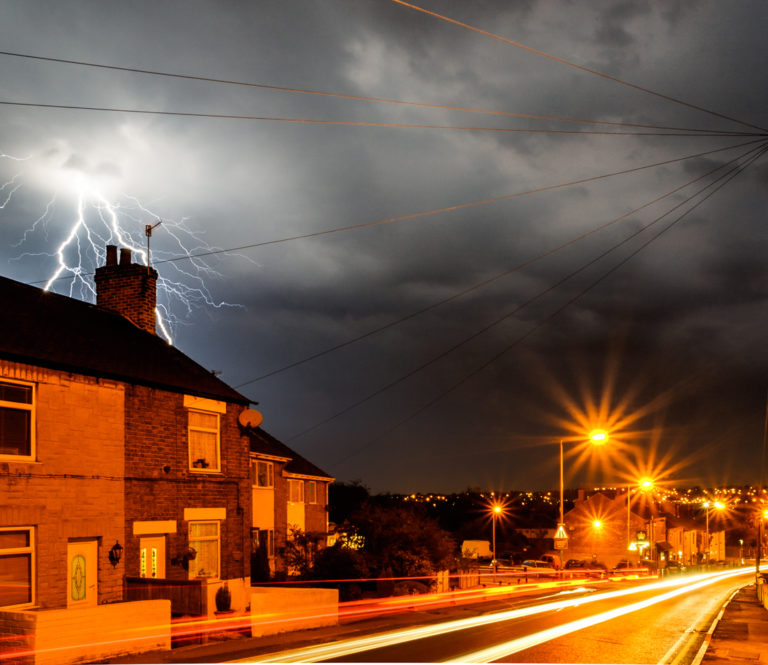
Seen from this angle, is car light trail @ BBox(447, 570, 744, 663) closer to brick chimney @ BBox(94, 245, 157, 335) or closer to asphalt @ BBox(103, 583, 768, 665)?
asphalt @ BBox(103, 583, 768, 665)

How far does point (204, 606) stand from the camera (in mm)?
18594

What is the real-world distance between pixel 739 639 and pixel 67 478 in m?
16.1

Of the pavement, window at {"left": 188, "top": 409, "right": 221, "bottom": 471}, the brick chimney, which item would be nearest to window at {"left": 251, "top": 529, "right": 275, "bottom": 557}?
window at {"left": 188, "top": 409, "right": 221, "bottom": 471}

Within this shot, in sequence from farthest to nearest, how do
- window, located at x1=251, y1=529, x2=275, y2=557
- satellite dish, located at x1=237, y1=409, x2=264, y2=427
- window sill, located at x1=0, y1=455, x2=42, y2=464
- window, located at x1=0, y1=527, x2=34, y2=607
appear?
window, located at x1=251, y1=529, x2=275, y2=557
satellite dish, located at x1=237, y1=409, x2=264, y2=427
window sill, located at x1=0, y1=455, x2=42, y2=464
window, located at x1=0, y1=527, x2=34, y2=607

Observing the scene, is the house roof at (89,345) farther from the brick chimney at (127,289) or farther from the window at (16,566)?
the window at (16,566)

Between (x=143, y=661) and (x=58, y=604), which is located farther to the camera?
(x=58, y=604)

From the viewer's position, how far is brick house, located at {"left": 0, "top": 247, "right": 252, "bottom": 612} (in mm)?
16938

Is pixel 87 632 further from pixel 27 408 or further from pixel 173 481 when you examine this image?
pixel 173 481

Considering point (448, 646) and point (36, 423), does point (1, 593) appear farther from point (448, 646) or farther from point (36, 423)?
point (448, 646)

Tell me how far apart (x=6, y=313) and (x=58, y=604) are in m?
6.67

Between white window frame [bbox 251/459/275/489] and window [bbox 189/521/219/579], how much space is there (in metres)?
12.6

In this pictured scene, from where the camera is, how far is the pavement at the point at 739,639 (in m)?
16.0

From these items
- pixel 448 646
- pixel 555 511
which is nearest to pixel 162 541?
pixel 448 646

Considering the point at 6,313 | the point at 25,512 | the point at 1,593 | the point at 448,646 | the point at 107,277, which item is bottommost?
the point at 448,646
